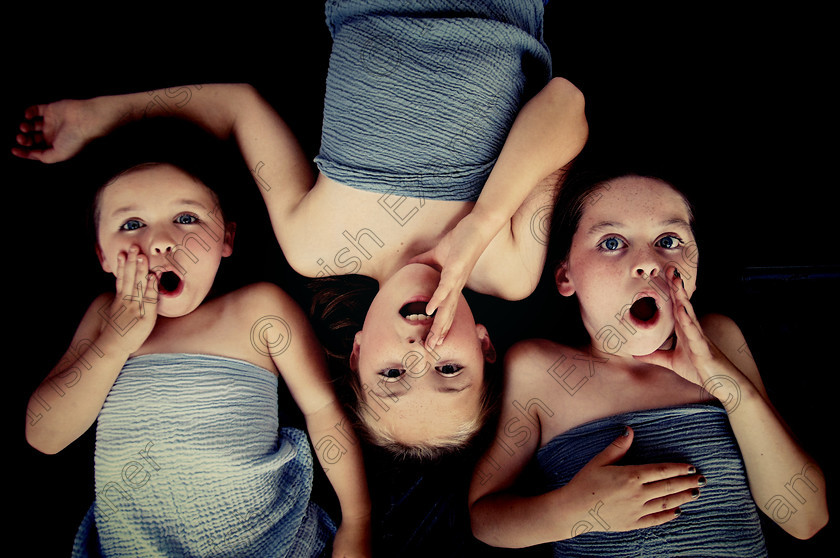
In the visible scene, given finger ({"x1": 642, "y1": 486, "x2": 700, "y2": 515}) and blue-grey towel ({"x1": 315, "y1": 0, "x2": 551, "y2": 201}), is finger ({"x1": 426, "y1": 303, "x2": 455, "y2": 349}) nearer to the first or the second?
blue-grey towel ({"x1": 315, "y1": 0, "x2": 551, "y2": 201})

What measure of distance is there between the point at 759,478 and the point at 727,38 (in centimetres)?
94

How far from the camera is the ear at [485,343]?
109 cm

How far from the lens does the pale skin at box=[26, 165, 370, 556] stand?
1027 mm

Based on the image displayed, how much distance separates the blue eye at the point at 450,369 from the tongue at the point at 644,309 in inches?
13.9

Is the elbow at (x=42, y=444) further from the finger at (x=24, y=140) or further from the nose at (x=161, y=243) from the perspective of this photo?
the finger at (x=24, y=140)

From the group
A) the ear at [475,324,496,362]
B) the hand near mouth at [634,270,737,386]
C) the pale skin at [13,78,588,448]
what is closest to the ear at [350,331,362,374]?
the pale skin at [13,78,588,448]

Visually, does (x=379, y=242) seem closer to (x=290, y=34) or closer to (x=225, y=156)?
(x=225, y=156)

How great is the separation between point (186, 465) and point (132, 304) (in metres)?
0.33

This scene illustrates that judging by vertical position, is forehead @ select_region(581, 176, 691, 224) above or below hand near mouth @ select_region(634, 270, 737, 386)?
above

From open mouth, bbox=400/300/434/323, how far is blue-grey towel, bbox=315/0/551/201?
0.21 meters

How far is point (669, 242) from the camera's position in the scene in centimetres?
101

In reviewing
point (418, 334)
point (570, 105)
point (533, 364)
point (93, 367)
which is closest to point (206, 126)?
point (93, 367)

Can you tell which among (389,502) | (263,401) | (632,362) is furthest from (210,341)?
(632,362)

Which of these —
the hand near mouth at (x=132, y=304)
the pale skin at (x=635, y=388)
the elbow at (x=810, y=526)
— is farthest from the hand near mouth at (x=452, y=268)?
the elbow at (x=810, y=526)
